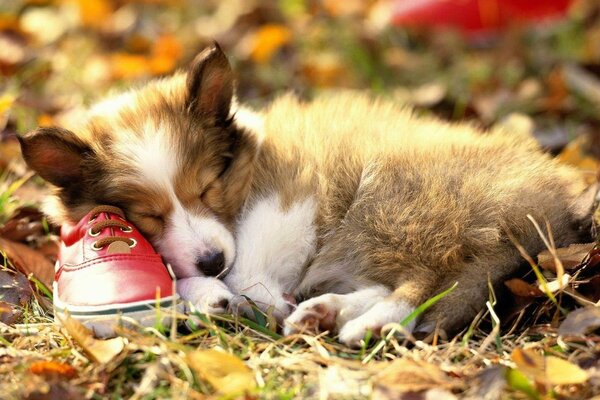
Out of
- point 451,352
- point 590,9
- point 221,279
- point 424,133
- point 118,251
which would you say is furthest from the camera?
point 590,9

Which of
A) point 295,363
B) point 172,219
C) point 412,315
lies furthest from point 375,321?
point 172,219

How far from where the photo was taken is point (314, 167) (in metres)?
3.13

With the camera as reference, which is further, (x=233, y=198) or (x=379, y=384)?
(x=233, y=198)

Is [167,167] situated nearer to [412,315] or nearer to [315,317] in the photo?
[315,317]

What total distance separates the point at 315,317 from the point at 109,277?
76cm

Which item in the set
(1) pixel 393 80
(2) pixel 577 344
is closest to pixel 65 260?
(2) pixel 577 344

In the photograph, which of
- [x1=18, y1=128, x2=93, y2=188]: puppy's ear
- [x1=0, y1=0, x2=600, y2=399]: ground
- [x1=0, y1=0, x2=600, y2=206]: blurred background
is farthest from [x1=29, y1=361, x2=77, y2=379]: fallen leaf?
[x1=0, y1=0, x2=600, y2=206]: blurred background

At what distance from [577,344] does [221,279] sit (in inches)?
53.9

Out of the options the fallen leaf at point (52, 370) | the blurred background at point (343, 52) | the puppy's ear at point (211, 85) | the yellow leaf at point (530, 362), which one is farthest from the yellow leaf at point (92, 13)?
the yellow leaf at point (530, 362)

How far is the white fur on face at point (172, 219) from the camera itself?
2.97 meters

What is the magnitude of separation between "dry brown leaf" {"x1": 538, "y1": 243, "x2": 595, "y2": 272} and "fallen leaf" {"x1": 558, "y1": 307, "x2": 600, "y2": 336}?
0.23 meters

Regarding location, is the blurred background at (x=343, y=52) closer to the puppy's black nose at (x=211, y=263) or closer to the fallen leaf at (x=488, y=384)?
the puppy's black nose at (x=211, y=263)

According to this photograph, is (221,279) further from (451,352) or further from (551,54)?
(551,54)

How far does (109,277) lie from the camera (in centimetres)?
273
